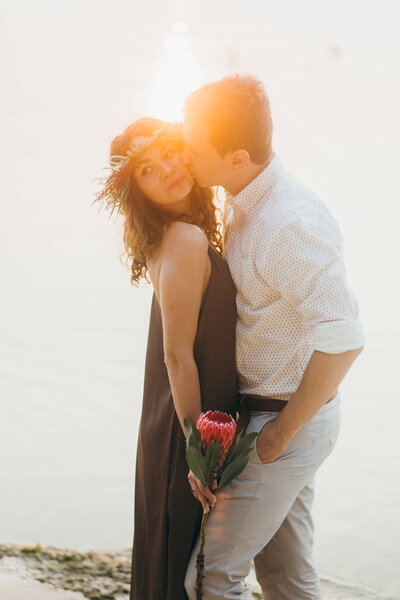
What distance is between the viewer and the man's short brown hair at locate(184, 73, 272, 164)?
181 centimetres

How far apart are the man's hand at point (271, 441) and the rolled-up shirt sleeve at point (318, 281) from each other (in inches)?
9.3

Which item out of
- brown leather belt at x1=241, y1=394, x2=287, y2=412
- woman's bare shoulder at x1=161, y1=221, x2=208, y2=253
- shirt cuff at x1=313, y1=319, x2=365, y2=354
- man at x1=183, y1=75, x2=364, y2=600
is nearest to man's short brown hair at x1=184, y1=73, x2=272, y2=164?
man at x1=183, y1=75, x2=364, y2=600

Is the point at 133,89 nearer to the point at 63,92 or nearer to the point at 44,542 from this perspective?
the point at 63,92

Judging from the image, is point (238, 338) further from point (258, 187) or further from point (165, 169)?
point (165, 169)

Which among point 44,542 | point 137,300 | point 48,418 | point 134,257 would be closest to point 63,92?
point 137,300

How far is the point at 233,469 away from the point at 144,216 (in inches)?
29.9

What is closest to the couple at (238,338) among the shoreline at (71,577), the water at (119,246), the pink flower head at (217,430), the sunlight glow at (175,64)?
the pink flower head at (217,430)

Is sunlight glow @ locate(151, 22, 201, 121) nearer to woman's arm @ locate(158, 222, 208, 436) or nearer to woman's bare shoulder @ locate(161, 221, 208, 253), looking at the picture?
woman's bare shoulder @ locate(161, 221, 208, 253)

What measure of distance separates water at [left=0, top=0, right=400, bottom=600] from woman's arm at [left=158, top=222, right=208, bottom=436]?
1.84ft

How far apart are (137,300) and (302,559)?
35.6 feet

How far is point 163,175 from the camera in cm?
211

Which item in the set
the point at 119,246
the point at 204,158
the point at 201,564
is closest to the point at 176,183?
the point at 204,158

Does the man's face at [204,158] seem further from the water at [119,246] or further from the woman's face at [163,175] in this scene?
the water at [119,246]

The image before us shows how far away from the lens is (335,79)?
2456 centimetres
